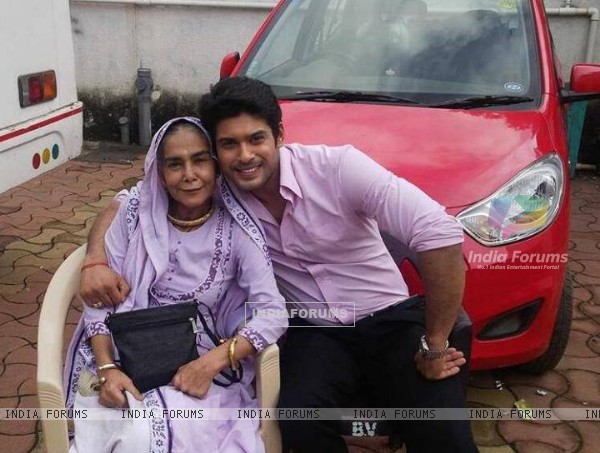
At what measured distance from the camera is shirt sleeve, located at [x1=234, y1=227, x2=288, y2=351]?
1926 mm

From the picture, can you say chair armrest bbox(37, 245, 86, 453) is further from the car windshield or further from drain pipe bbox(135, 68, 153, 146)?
drain pipe bbox(135, 68, 153, 146)

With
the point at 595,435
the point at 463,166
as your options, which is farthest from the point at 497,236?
the point at 595,435

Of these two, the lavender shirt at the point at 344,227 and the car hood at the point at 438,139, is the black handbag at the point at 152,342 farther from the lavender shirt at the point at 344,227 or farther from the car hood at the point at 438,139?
the car hood at the point at 438,139

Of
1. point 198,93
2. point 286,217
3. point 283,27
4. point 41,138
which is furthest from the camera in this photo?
point 198,93

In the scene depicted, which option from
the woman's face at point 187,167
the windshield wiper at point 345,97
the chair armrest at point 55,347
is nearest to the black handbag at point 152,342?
the chair armrest at point 55,347

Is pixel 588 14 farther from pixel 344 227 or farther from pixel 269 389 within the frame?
pixel 269 389

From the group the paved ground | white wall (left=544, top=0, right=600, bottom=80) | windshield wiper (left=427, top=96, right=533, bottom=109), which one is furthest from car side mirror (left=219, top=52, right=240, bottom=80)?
white wall (left=544, top=0, right=600, bottom=80)

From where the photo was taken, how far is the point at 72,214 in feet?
15.3

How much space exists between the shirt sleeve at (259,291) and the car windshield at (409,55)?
1.19 metres

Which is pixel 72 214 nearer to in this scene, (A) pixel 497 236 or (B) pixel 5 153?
(B) pixel 5 153

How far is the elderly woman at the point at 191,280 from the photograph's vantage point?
1854 mm

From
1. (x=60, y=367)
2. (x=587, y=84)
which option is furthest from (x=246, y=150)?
(x=587, y=84)

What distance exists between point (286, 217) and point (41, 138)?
5.79 feet

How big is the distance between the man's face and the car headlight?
0.74 m
